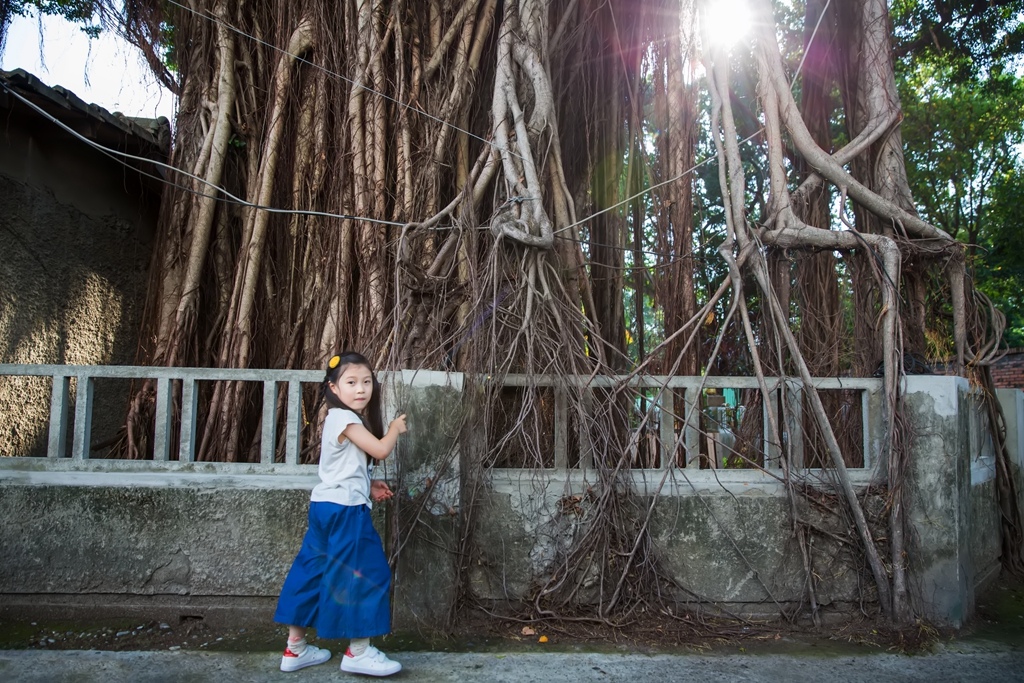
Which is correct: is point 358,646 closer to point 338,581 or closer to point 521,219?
point 338,581

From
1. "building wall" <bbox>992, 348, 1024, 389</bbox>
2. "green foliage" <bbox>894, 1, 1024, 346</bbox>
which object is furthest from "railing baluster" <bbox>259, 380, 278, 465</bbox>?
"building wall" <bbox>992, 348, 1024, 389</bbox>

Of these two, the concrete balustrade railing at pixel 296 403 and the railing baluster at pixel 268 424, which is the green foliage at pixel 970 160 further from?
the railing baluster at pixel 268 424

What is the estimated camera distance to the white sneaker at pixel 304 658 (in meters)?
2.71

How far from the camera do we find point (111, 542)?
3158 mm

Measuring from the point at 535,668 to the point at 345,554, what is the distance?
0.84 meters

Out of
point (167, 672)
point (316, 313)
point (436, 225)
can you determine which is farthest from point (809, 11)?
point (167, 672)

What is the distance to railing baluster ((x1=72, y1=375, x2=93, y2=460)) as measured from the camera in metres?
3.34

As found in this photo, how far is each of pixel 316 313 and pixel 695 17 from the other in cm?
300

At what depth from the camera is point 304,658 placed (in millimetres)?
2730

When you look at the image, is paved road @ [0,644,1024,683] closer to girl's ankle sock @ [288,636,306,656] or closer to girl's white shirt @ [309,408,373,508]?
girl's ankle sock @ [288,636,306,656]

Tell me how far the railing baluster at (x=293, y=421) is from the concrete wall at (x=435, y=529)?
82 millimetres

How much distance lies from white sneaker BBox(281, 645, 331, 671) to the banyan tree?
1.01 meters

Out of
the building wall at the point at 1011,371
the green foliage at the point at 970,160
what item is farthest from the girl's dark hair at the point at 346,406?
the building wall at the point at 1011,371

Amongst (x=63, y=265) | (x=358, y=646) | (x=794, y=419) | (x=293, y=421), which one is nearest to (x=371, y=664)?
(x=358, y=646)
